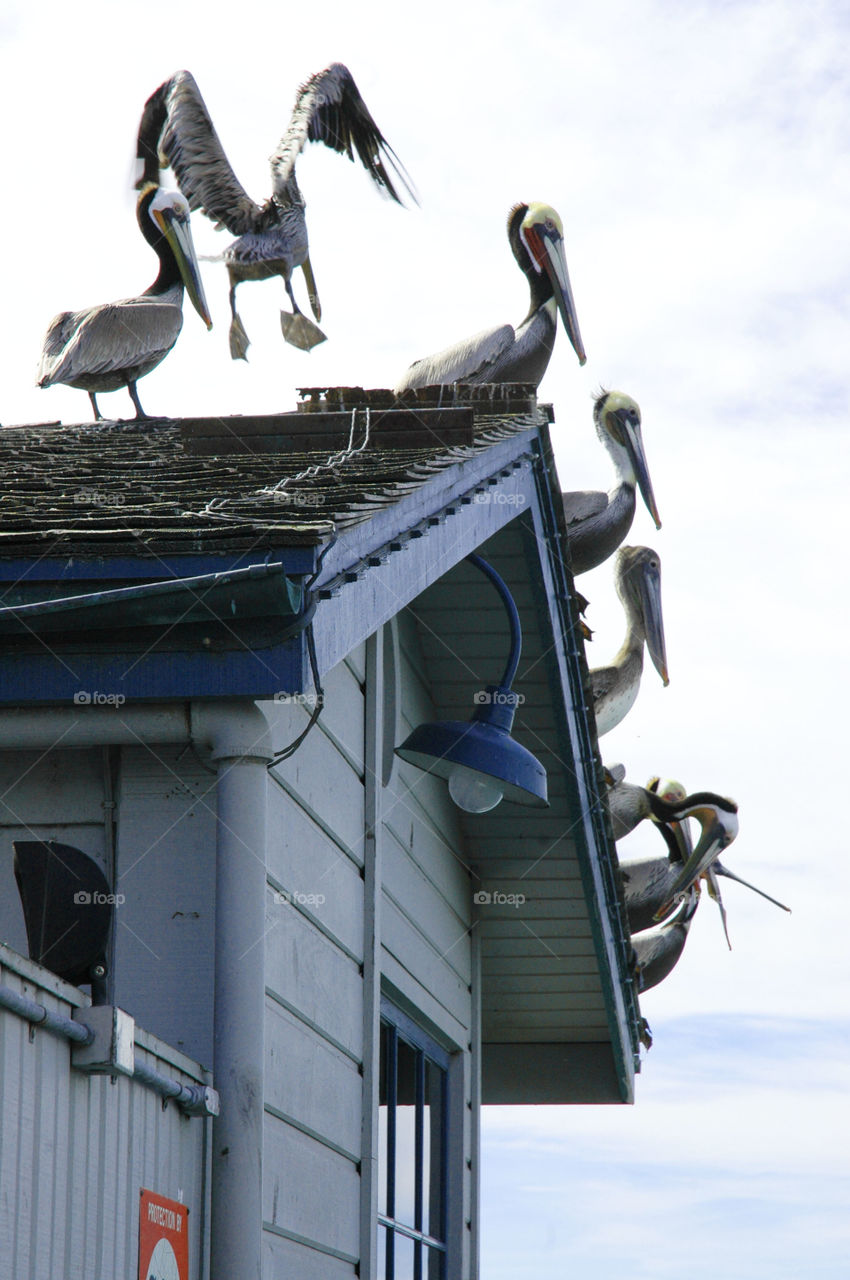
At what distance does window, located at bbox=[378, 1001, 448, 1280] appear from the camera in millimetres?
6844

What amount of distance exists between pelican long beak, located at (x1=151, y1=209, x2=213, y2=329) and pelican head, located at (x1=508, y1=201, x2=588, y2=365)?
3666 mm

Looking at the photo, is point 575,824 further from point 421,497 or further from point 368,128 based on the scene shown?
point 368,128

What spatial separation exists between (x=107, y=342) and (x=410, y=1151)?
511cm

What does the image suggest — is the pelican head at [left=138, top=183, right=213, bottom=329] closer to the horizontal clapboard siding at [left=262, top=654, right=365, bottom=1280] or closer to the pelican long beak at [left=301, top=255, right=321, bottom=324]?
the pelican long beak at [left=301, top=255, right=321, bottom=324]

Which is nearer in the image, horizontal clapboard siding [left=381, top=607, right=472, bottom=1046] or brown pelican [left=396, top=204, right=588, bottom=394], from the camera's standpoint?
horizontal clapboard siding [left=381, top=607, right=472, bottom=1046]

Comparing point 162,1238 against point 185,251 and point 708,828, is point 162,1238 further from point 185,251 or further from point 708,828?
point 708,828

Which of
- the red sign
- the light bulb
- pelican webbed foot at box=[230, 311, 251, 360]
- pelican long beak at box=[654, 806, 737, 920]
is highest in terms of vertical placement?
pelican webbed foot at box=[230, 311, 251, 360]

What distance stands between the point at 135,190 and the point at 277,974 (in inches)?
351

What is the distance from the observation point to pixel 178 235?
1135 centimetres

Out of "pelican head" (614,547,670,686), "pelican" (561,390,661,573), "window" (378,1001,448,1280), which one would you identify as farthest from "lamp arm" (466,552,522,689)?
"pelican head" (614,547,670,686)

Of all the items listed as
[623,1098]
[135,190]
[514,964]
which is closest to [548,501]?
[514,964]

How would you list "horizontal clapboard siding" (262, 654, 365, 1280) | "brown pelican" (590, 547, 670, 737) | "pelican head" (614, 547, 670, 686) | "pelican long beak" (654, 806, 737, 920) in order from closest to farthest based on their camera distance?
"horizontal clapboard siding" (262, 654, 365, 1280), "pelican long beak" (654, 806, 737, 920), "brown pelican" (590, 547, 670, 737), "pelican head" (614, 547, 670, 686)

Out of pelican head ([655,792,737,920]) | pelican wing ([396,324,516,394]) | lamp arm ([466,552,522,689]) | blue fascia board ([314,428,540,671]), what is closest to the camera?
blue fascia board ([314,428,540,671])

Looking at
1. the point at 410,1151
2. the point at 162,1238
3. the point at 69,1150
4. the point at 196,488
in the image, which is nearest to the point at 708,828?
the point at 410,1151
